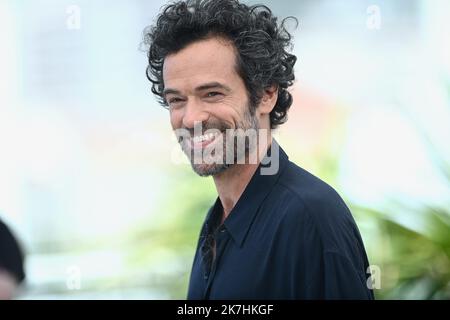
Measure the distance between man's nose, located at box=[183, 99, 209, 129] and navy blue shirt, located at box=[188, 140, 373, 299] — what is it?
20cm

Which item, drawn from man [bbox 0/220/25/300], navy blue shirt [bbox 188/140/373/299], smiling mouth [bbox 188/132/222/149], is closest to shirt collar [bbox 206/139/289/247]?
navy blue shirt [bbox 188/140/373/299]

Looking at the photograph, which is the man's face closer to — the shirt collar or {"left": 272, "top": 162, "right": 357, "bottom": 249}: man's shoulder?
the shirt collar

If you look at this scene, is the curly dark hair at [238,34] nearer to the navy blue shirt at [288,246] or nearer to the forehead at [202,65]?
the forehead at [202,65]

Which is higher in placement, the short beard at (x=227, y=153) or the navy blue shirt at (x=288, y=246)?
the short beard at (x=227, y=153)

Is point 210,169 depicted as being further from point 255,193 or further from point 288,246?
point 288,246

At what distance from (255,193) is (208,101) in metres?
0.26

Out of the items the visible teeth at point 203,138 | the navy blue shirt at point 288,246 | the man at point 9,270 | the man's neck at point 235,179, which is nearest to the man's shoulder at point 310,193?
the navy blue shirt at point 288,246

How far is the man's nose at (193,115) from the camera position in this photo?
62.4 inches

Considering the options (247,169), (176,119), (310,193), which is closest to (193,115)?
(176,119)

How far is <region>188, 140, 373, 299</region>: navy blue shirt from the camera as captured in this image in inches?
53.0

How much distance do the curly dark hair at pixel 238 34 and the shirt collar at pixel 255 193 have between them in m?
0.17

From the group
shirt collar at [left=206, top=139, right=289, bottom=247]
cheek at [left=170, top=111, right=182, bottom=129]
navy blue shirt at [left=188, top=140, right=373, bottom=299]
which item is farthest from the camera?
cheek at [left=170, top=111, right=182, bottom=129]
